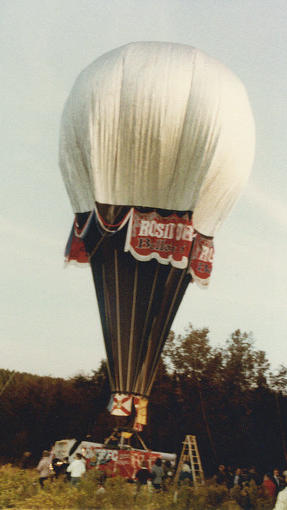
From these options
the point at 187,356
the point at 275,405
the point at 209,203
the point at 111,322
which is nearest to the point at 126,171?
the point at 209,203

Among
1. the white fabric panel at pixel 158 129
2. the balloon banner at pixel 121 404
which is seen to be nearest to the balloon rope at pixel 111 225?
the white fabric panel at pixel 158 129

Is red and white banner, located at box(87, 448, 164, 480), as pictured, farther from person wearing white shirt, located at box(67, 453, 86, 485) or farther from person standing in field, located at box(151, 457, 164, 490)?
person wearing white shirt, located at box(67, 453, 86, 485)

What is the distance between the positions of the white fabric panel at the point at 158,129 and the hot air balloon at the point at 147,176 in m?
0.02

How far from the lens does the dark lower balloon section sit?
16.1 m

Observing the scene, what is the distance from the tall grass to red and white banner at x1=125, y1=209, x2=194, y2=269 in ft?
18.7

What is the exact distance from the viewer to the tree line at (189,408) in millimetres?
26000

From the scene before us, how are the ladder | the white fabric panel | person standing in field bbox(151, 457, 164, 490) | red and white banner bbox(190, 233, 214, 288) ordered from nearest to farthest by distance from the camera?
person standing in field bbox(151, 457, 164, 490)
the ladder
the white fabric panel
red and white banner bbox(190, 233, 214, 288)

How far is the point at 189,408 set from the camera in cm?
2920

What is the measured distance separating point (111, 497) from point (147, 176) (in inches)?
314

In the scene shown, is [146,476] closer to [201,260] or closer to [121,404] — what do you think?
[121,404]

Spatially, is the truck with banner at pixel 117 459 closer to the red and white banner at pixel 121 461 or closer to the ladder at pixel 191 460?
the red and white banner at pixel 121 461

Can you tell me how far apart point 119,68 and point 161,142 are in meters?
2.21

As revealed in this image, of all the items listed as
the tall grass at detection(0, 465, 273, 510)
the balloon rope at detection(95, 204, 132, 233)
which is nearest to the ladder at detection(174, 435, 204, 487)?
the tall grass at detection(0, 465, 273, 510)

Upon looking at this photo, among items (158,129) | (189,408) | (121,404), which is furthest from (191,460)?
(189,408)
